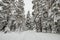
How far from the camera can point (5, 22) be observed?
21.3m

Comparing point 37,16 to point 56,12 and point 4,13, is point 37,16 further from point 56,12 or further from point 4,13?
point 56,12

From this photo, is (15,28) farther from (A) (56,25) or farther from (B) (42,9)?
(A) (56,25)

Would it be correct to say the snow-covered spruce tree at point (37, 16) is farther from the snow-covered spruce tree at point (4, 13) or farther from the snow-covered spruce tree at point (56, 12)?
the snow-covered spruce tree at point (56, 12)

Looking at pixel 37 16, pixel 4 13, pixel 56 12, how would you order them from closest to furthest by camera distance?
1. pixel 56 12
2. pixel 4 13
3. pixel 37 16

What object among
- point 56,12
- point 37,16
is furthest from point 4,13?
point 56,12

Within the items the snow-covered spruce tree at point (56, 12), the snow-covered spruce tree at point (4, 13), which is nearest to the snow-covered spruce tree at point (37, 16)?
the snow-covered spruce tree at point (4, 13)

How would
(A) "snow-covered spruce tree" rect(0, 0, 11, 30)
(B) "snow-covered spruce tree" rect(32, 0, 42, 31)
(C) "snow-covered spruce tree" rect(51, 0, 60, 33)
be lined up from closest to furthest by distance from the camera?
(C) "snow-covered spruce tree" rect(51, 0, 60, 33)
(A) "snow-covered spruce tree" rect(0, 0, 11, 30)
(B) "snow-covered spruce tree" rect(32, 0, 42, 31)

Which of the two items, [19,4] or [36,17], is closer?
[36,17]

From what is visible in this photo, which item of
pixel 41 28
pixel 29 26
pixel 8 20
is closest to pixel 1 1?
pixel 8 20

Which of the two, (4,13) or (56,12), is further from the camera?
(4,13)

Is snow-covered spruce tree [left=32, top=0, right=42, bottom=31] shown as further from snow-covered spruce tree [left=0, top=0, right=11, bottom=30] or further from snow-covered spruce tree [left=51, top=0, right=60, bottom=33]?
snow-covered spruce tree [left=51, top=0, right=60, bottom=33]

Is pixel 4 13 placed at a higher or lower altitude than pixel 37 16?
higher

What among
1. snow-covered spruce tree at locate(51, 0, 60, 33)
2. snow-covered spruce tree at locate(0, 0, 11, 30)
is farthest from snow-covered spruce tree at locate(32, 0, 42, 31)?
snow-covered spruce tree at locate(51, 0, 60, 33)

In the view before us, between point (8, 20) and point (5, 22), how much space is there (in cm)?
100
